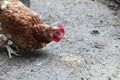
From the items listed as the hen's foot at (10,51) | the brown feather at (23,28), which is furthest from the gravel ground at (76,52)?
the brown feather at (23,28)

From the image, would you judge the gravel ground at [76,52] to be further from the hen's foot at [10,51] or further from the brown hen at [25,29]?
the brown hen at [25,29]

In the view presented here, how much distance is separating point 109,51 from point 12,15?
1.28 m

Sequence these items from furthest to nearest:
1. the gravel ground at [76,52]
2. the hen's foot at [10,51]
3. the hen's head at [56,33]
→ the hen's foot at [10,51] < the hen's head at [56,33] < the gravel ground at [76,52]

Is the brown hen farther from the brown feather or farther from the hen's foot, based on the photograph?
the hen's foot

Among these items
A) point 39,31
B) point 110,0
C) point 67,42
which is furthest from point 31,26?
point 110,0

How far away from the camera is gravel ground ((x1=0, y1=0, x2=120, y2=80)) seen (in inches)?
144

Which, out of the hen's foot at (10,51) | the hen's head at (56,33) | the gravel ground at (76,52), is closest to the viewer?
the gravel ground at (76,52)

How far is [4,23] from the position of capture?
3.88 m

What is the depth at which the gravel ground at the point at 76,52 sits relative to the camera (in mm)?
3658

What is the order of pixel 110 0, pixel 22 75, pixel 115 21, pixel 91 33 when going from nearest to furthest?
pixel 22 75 < pixel 91 33 < pixel 115 21 < pixel 110 0

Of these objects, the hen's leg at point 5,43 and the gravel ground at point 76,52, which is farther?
the hen's leg at point 5,43

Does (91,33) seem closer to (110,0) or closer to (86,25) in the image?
(86,25)

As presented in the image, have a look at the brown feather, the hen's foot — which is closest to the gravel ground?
the hen's foot

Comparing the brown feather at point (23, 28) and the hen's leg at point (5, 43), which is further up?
the brown feather at point (23, 28)
